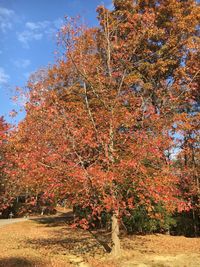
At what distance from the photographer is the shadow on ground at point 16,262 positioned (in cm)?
1076

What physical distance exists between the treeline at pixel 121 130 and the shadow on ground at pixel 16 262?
211 cm

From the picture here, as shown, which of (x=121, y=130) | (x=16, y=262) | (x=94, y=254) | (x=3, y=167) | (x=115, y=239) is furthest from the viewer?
(x=3, y=167)

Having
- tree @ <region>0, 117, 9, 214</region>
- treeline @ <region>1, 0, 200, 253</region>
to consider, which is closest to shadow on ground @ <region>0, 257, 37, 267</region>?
treeline @ <region>1, 0, 200, 253</region>

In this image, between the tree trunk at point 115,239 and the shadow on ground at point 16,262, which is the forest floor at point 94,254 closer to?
the shadow on ground at point 16,262

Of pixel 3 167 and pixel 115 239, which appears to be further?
pixel 3 167

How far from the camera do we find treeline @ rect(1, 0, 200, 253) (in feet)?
38.0

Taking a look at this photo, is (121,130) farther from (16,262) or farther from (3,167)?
(3,167)

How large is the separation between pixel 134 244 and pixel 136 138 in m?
6.36

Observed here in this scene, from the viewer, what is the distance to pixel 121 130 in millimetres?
14836

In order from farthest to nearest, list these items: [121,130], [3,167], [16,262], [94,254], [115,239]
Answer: [3,167] < [121,130] < [94,254] < [115,239] < [16,262]

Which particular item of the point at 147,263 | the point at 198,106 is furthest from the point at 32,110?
the point at 198,106

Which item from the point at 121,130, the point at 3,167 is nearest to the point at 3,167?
the point at 3,167

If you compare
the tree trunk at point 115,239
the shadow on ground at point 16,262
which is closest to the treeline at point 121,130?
the tree trunk at point 115,239

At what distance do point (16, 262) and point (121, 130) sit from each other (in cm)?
723
